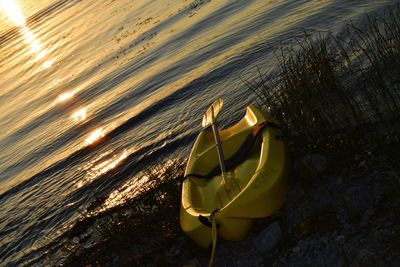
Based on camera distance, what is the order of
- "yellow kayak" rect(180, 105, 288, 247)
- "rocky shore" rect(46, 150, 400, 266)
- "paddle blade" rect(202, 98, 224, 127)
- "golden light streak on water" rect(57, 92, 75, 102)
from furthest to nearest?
"golden light streak on water" rect(57, 92, 75, 102) → "paddle blade" rect(202, 98, 224, 127) → "yellow kayak" rect(180, 105, 288, 247) → "rocky shore" rect(46, 150, 400, 266)

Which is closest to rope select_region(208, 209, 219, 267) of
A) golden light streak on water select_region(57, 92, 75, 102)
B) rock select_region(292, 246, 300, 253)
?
rock select_region(292, 246, 300, 253)

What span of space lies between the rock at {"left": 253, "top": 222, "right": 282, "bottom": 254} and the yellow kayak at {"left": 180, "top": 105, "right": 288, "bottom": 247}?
8.0 inches

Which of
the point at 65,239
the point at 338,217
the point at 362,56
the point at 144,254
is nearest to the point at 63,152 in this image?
the point at 65,239

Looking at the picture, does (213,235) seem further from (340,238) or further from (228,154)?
(228,154)

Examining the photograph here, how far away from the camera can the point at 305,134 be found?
24.8 feet

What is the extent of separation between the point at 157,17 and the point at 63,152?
9.54 metres

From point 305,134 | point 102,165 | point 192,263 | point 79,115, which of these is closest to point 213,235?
point 192,263

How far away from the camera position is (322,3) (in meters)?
13.8

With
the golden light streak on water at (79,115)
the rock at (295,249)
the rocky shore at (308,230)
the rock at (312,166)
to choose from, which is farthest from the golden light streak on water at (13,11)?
the rock at (295,249)

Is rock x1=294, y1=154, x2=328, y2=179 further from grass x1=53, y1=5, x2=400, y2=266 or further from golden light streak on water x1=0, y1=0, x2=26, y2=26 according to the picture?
golden light streak on water x1=0, y1=0, x2=26, y2=26

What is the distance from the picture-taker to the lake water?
35.0 ft

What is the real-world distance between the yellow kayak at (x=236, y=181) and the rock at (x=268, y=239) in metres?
0.20

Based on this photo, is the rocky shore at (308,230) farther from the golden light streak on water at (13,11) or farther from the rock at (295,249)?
the golden light streak on water at (13,11)

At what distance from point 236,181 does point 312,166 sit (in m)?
1.15
